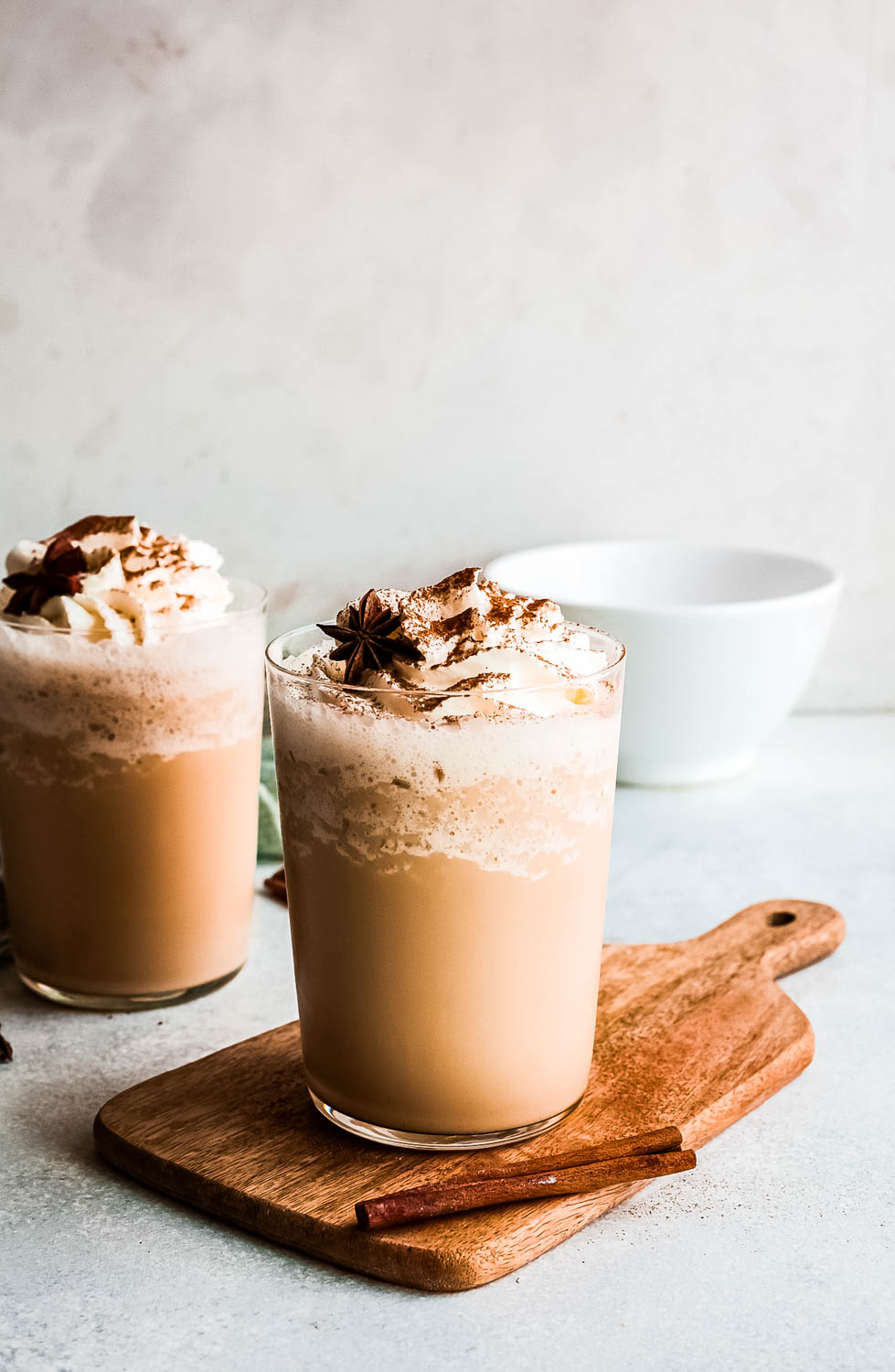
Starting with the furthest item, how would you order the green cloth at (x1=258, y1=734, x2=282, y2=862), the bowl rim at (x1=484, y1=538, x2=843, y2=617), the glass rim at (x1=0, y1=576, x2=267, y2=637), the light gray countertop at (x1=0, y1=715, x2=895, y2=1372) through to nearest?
the bowl rim at (x1=484, y1=538, x2=843, y2=617) → the green cloth at (x1=258, y1=734, x2=282, y2=862) → the glass rim at (x1=0, y1=576, x2=267, y2=637) → the light gray countertop at (x1=0, y1=715, x2=895, y2=1372)

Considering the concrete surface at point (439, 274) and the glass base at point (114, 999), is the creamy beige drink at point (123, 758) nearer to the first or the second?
the glass base at point (114, 999)

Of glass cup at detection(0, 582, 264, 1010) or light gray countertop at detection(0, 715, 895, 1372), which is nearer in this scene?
light gray countertop at detection(0, 715, 895, 1372)

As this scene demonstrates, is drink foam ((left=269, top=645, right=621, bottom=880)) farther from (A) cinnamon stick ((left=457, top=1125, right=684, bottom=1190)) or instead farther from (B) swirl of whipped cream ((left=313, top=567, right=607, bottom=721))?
(A) cinnamon stick ((left=457, top=1125, right=684, bottom=1190))

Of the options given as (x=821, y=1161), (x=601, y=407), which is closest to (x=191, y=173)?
(x=601, y=407)

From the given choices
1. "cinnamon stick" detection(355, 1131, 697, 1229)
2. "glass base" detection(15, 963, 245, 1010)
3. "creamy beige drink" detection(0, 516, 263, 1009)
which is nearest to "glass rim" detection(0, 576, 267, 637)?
"creamy beige drink" detection(0, 516, 263, 1009)

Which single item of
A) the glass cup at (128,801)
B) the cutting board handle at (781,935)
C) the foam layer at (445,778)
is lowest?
the cutting board handle at (781,935)

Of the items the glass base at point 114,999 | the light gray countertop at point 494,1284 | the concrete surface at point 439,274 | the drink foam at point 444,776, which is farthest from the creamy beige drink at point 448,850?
the concrete surface at point 439,274

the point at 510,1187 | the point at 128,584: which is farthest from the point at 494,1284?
the point at 128,584

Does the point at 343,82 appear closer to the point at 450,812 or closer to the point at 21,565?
the point at 21,565
